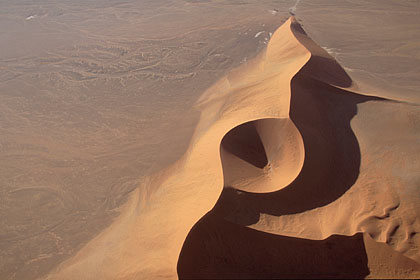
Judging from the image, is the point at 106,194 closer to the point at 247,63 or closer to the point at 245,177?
the point at 245,177

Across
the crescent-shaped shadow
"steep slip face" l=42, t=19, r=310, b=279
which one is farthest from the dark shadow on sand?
"steep slip face" l=42, t=19, r=310, b=279

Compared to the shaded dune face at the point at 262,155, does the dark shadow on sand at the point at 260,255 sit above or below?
below

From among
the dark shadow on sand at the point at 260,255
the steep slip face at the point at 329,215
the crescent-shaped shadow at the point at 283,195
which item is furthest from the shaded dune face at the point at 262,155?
the dark shadow on sand at the point at 260,255

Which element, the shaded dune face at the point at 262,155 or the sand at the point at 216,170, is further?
the shaded dune face at the point at 262,155

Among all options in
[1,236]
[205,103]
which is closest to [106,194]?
[1,236]

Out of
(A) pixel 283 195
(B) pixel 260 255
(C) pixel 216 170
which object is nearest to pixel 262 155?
(C) pixel 216 170

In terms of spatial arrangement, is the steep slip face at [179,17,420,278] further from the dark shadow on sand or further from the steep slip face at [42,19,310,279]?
the steep slip face at [42,19,310,279]

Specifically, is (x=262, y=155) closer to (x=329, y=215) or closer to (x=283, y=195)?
(x=283, y=195)

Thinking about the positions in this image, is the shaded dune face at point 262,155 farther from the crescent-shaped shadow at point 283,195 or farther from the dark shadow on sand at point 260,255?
the dark shadow on sand at point 260,255
